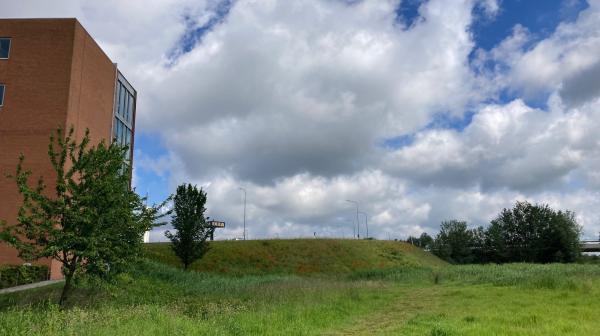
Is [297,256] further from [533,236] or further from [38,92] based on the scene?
[533,236]

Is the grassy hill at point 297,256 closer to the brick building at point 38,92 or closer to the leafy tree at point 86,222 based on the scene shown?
the brick building at point 38,92

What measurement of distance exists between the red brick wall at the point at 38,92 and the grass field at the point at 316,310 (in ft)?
42.3

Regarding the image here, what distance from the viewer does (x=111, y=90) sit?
44.8 meters

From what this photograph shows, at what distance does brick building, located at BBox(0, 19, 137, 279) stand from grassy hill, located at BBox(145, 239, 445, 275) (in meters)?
13.8

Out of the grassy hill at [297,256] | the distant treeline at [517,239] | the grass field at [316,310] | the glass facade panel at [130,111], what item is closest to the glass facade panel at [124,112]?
the glass facade panel at [130,111]

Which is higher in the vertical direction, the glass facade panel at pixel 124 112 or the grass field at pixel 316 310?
the glass facade panel at pixel 124 112

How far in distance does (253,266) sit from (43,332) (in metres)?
39.7

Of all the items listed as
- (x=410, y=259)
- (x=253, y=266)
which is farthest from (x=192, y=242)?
(x=410, y=259)

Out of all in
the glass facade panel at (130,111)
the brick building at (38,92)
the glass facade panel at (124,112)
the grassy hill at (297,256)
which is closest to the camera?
the brick building at (38,92)

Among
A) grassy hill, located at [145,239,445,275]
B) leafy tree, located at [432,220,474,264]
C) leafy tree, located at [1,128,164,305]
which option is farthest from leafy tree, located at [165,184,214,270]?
leafy tree, located at [432,220,474,264]

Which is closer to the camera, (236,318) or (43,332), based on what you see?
(43,332)

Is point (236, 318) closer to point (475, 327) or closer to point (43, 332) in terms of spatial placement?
point (43, 332)

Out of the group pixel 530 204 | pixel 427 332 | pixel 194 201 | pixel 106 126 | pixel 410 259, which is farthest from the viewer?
pixel 530 204

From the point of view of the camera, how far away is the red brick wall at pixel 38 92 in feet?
112
